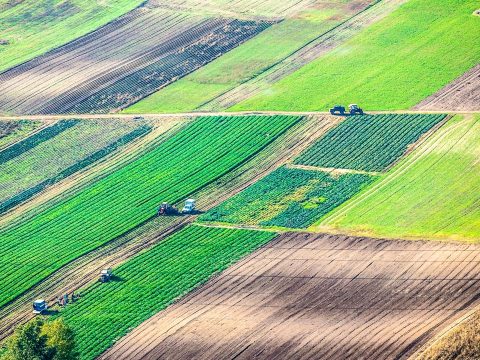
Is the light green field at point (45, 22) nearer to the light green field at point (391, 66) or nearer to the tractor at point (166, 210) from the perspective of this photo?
the light green field at point (391, 66)

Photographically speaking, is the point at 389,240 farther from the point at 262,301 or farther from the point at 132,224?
the point at 132,224

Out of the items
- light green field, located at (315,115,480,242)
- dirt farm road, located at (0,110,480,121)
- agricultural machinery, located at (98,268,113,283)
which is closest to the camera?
agricultural machinery, located at (98,268,113,283)

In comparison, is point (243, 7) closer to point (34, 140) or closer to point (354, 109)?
point (354, 109)

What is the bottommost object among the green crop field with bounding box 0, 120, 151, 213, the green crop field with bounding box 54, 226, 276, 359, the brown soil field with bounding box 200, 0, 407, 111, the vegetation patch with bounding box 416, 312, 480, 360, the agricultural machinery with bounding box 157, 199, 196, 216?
the vegetation patch with bounding box 416, 312, 480, 360

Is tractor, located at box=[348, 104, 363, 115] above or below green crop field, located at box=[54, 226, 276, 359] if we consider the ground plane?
below

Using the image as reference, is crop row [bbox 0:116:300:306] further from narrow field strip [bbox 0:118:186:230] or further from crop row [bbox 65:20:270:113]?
crop row [bbox 65:20:270:113]

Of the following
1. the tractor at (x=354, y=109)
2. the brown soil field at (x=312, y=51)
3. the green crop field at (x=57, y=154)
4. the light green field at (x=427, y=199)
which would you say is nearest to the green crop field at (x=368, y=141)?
the tractor at (x=354, y=109)

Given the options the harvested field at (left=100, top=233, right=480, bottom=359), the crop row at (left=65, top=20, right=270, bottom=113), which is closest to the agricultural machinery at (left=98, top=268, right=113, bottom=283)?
the harvested field at (left=100, top=233, right=480, bottom=359)
